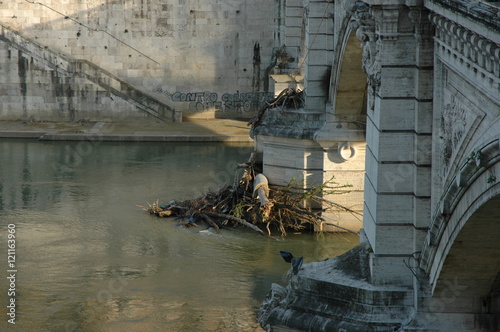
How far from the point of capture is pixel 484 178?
8.69 m

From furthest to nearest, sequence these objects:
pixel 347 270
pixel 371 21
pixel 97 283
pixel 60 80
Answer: pixel 60 80 → pixel 97 283 → pixel 347 270 → pixel 371 21

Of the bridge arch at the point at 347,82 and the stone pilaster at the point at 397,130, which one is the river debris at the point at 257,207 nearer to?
the bridge arch at the point at 347,82

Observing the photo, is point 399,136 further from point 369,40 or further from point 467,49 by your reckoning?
point 467,49

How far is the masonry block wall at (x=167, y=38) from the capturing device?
36.3m

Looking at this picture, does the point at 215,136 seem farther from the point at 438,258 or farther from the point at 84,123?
the point at 438,258

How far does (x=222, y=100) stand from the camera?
3741 centimetres

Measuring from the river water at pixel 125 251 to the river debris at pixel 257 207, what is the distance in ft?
1.22

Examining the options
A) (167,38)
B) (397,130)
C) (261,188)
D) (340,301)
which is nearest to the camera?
(397,130)

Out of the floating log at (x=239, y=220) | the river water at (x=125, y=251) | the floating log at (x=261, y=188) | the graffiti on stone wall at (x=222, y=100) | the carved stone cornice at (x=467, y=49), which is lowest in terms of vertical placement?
the river water at (x=125, y=251)

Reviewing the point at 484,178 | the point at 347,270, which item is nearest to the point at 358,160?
the point at 347,270

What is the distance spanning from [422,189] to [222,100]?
26455 mm

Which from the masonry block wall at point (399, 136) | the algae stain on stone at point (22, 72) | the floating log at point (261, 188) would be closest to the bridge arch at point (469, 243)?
the masonry block wall at point (399, 136)

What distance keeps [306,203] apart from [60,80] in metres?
17.5

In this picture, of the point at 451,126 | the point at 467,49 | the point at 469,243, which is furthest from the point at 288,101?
the point at 467,49
